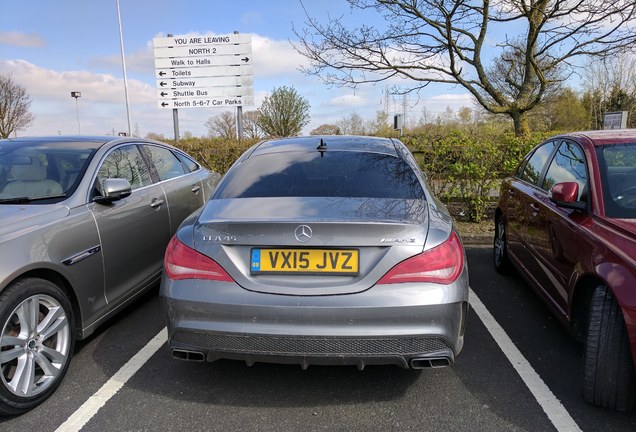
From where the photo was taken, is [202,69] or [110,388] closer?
[110,388]

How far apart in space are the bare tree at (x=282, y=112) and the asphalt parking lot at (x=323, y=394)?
30.7m

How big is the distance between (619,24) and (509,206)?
23.0 ft

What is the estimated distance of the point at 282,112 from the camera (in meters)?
33.2

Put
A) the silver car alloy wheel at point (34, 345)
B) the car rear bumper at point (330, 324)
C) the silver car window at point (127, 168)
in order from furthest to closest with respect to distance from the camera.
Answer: the silver car window at point (127, 168) < the silver car alloy wheel at point (34, 345) < the car rear bumper at point (330, 324)

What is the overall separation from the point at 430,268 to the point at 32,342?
2304mm

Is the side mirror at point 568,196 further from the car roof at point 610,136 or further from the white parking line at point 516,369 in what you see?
the white parking line at point 516,369

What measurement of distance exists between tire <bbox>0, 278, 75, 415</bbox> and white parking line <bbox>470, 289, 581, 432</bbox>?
292cm

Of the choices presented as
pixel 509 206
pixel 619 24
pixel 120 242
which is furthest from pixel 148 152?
pixel 619 24

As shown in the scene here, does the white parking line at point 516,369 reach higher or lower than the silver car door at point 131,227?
lower

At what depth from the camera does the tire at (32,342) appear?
2332 mm

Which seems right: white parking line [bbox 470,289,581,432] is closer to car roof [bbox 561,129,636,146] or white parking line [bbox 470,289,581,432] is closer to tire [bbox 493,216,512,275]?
tire [bbox 493,216,512,275]

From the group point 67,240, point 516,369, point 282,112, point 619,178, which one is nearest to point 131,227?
point 67,240

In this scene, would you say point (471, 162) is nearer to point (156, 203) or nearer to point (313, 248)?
point (156, 203)

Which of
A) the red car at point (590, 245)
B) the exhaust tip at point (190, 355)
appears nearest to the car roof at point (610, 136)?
the red car at point (590, 245)
